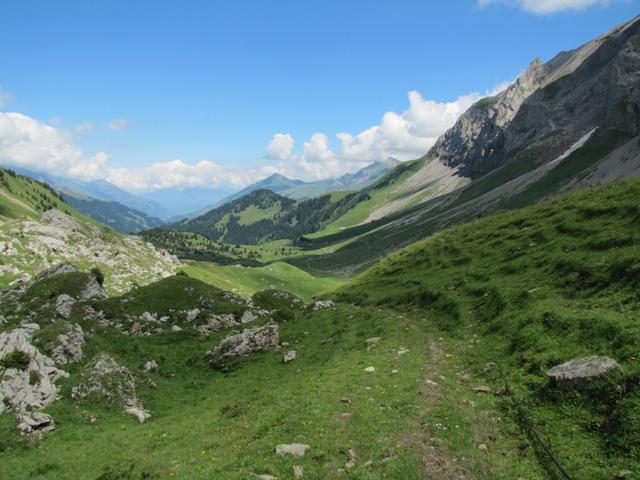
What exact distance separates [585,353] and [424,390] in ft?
28.5

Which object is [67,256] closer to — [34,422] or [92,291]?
[92,291]

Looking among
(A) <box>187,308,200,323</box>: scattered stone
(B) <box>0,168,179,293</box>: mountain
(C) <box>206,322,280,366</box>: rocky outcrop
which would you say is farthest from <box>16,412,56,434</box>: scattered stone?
(B) <box>0,168,179,293</box>: mountain

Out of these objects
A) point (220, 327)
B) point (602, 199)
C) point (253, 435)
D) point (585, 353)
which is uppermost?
point (602, 199)

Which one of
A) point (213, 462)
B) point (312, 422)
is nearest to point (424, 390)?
point (312, 422)

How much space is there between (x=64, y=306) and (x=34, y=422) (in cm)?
2877

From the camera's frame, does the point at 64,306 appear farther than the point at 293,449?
Yes

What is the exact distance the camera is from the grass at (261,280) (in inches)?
5044

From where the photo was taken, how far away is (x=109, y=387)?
3109cm

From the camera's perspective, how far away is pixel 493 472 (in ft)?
50.9

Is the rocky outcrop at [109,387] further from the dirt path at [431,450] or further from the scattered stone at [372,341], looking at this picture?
the dirt path at [431,450]

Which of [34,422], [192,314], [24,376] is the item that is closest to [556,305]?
[34,422]

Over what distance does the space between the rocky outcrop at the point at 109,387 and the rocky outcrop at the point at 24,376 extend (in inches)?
80.8

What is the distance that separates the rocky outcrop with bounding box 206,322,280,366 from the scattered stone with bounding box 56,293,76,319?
22.3 meters

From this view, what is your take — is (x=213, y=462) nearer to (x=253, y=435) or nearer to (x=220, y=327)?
(x=253, y=435)
